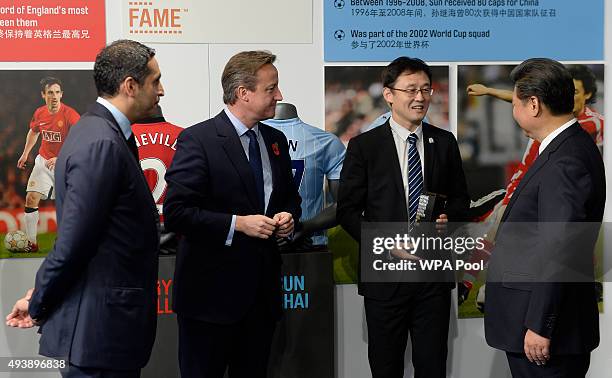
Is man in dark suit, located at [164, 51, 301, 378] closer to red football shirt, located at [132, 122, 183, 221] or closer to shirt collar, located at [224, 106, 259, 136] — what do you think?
shirt collar, located at [224, 106, 259, 136]

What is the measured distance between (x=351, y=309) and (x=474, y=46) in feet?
5.27

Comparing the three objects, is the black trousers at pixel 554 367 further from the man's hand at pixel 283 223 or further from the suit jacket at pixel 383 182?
the man's hand at pixel 283 223

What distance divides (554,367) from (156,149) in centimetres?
223

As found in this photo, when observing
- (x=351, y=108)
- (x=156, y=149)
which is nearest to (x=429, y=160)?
(x=351, y=108)

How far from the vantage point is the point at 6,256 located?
3.74 meters

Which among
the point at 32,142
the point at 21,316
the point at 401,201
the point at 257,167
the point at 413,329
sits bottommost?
the point at 413,329

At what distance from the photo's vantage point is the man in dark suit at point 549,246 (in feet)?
8.19

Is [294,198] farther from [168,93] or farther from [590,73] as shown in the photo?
[590,73]

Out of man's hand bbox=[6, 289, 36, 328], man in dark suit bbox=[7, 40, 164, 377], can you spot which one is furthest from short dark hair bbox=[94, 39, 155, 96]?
man's hand bbox=[6, 289, 36, 328]

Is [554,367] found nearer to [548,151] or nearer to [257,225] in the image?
[548,151]

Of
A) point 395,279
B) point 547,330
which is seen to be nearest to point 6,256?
point 395,279

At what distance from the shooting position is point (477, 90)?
399 centimetres

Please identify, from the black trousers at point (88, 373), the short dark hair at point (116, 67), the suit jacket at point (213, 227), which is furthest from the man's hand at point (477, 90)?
the black trousers at point (88, 373)

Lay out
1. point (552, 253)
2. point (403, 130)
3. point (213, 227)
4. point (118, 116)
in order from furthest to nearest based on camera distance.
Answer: point (403, 130)
point (213, 227)
point (552, 253)
point (118, 116)
